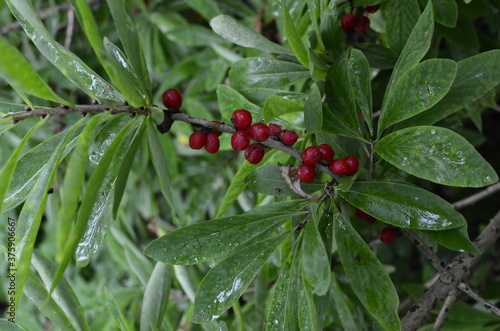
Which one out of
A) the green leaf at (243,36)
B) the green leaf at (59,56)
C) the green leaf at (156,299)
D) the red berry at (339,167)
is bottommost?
the green leaf at (156,299)

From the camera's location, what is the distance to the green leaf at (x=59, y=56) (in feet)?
2.53

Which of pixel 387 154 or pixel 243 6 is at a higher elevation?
pixel 387 154

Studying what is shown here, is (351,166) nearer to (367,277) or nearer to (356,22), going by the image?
(367,277)

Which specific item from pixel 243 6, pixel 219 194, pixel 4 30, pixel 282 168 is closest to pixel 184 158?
pixel 219 194

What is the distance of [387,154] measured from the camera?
835 mm

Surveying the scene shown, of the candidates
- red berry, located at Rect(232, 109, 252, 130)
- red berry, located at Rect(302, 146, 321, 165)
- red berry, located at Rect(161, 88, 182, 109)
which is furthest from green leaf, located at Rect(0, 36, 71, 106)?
red berry, located at Rect(302, 146, 321, 165)

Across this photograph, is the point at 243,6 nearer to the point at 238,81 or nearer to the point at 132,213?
the point at 238,81

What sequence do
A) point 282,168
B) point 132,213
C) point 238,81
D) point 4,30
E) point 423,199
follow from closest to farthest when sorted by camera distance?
point 423,199 < point 282,168 < point 238,81 < point 4,30 < point 132,213

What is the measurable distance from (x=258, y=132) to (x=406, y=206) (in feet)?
0.98

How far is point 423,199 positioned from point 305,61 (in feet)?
1.15

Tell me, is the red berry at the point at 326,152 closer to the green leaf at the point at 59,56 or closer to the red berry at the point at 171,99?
the red berry at the point at 171,99

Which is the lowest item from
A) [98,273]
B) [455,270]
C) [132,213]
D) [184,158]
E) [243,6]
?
[98,273]

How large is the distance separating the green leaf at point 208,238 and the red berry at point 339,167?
0.13 metres

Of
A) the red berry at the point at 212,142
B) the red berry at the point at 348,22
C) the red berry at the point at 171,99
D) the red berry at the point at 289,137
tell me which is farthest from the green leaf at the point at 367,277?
the red berry at the point at 348,22
